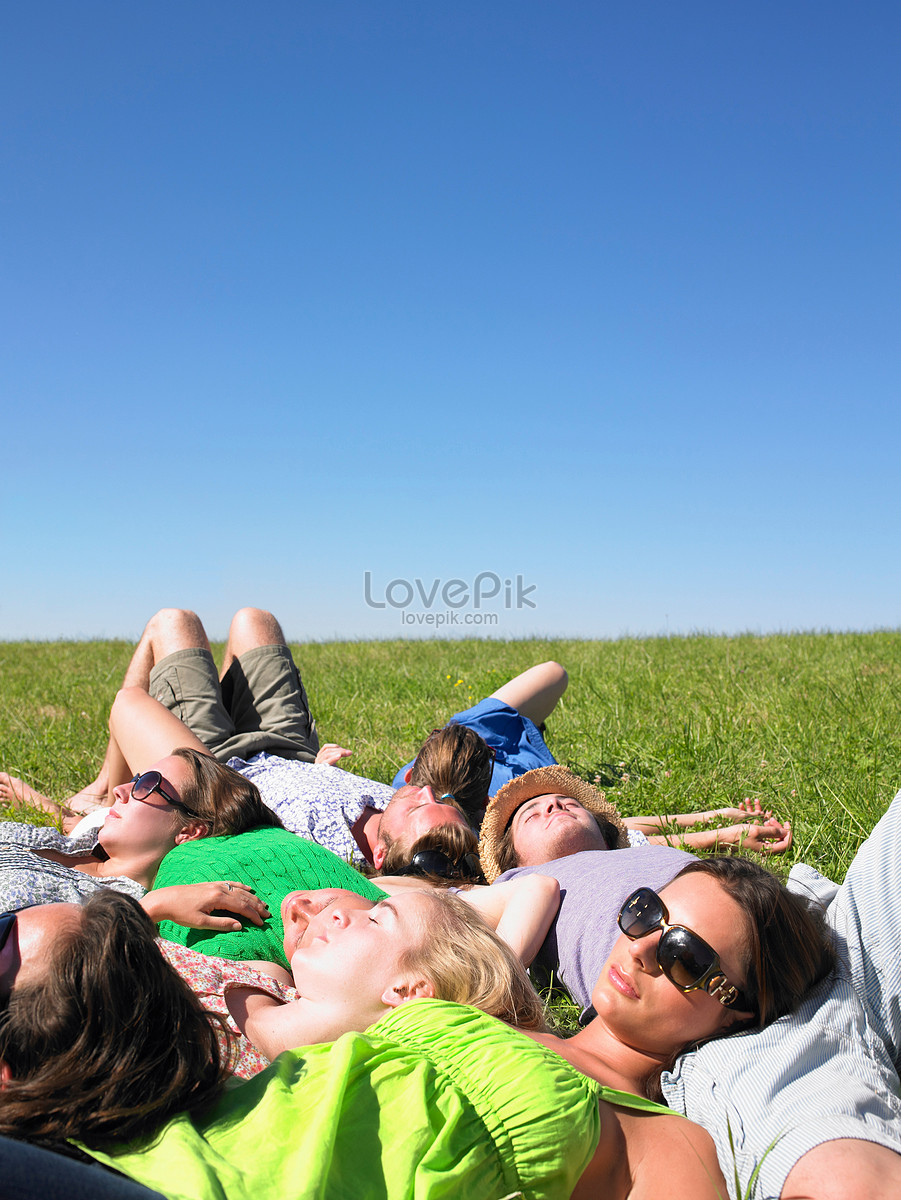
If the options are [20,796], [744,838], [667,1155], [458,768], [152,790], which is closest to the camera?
[667,1155]

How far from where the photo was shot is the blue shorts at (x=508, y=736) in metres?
5.08

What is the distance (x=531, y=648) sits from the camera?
39.8ft

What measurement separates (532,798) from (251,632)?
261 cm

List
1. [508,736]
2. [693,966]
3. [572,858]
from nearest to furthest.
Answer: [693,966], [572,858], [508,736]

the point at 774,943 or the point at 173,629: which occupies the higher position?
the point at 173,629

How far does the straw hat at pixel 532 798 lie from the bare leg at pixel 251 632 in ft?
7.77

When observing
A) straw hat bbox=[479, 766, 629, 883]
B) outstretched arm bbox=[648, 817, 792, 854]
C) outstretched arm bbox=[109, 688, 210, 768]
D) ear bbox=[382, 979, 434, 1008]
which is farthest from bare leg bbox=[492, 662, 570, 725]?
ear bbox=[382, 979, 434, 1008]

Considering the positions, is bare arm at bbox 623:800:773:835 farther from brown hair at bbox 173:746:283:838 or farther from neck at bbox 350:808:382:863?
brown hair at bbox 173:746:283:838

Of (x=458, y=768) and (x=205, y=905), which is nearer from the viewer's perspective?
(x=205, y=905)

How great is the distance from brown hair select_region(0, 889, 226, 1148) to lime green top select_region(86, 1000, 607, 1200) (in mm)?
59

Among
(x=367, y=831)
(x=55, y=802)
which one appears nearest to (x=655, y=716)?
(x=367, y=831)

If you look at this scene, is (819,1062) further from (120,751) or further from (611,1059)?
(120,751)

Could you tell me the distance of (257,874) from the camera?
3.06m

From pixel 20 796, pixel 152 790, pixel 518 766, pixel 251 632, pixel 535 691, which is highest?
pixel 251 632
